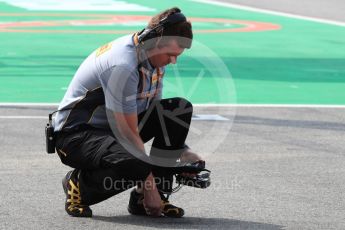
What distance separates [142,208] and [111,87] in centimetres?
85

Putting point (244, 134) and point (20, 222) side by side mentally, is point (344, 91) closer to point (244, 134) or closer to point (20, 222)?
point (244, 134)

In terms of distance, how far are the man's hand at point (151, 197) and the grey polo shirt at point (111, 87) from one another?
1.46 ft

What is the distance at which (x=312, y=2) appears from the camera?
87.6ft

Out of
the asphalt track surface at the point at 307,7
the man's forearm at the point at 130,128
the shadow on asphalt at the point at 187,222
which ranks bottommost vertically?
the asphalt track surface at the point at 307,7

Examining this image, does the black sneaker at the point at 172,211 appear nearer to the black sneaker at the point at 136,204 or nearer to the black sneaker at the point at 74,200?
the black sneaker at the point at 136,204

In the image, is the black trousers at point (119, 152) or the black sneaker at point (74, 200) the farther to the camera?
the black sneaker at point (74, 200)

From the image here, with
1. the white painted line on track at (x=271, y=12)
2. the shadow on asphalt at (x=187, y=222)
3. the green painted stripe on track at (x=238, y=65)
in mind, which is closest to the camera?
the shadow on asphalt at (x=187, y=222)

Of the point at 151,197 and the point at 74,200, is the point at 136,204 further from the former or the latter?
the point at 74,200

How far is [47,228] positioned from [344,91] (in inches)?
299

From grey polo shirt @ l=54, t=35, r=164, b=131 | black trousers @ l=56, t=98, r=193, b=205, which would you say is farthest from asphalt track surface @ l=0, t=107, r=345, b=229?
grey polo shirt @ l=54, t=35, r=164, b=131

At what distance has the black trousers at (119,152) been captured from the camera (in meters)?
6.56

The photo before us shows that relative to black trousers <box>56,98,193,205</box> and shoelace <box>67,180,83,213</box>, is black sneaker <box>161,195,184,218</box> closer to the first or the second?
black trousers <box>56,98,193,205</box>

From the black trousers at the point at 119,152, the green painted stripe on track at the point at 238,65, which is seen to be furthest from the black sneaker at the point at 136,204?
the green painted stripe on track at the point at 238,65

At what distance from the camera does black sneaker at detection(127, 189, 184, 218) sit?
683 cm
